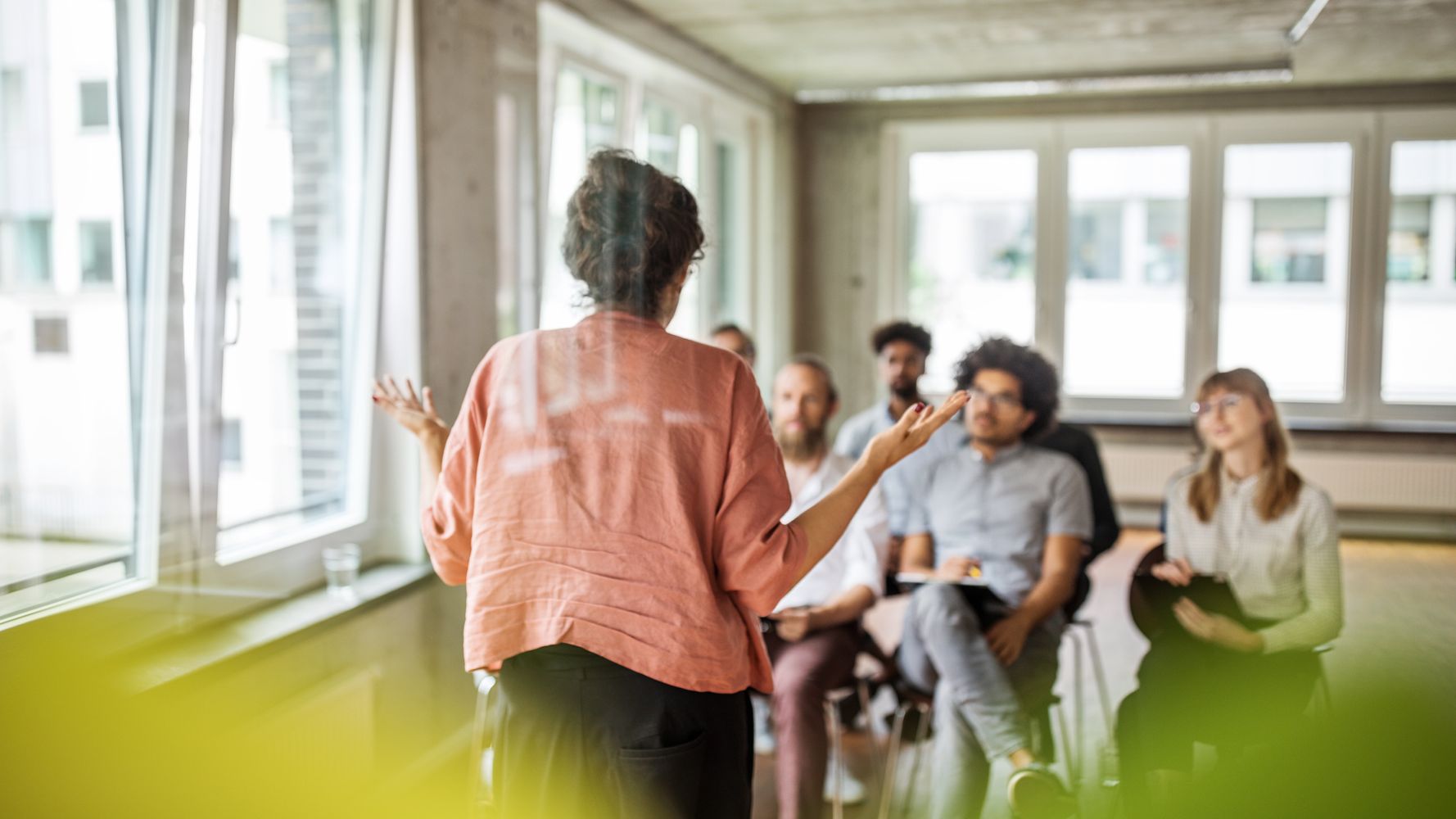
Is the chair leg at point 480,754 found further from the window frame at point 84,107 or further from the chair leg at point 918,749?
the window frame at point 84,107

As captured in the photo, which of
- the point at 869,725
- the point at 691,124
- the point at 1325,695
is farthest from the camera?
the point at 691,124

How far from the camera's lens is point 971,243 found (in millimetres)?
7266

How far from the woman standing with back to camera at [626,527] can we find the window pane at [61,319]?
953 mm

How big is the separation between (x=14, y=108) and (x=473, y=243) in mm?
1545

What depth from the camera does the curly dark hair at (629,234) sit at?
145 centimetres

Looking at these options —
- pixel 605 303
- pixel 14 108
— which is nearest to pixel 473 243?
pixel 14 108

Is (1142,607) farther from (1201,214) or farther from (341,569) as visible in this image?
(1201,214)

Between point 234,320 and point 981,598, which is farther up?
point 234,320

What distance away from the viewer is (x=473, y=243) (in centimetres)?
339

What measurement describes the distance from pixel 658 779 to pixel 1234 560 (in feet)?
4.98

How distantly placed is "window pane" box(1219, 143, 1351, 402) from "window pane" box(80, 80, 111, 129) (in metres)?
2.05

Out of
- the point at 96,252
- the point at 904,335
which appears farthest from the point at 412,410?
the point at 904,335

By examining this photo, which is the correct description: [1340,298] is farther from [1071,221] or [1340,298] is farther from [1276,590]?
[1071,221]

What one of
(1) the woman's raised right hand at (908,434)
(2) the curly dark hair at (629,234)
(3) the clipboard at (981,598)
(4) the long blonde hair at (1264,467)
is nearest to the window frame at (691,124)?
(2) the curly dark hair at (629,234)
